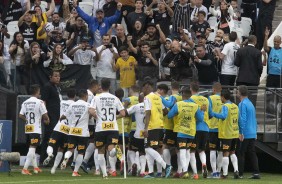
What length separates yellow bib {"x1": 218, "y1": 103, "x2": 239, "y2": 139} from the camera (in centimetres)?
3062

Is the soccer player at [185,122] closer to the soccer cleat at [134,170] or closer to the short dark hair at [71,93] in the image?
the soccer cleat at [134,170]

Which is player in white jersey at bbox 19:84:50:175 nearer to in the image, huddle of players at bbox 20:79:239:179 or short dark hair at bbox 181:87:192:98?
huddle of players at bbox 20:79:239:179

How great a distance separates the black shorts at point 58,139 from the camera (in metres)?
31.4

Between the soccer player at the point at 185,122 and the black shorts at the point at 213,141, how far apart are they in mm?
915

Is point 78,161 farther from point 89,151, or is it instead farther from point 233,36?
point 233,36

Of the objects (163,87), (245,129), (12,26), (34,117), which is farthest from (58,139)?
(12,26)

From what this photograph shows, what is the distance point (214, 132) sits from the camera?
31.2 meters

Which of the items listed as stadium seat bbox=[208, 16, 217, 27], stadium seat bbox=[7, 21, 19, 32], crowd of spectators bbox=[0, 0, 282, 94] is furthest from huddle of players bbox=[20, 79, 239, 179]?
stadium seat bbox=[208, 16, 217, 27]

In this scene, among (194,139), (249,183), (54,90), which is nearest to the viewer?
(249,183)

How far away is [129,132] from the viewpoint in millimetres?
31516

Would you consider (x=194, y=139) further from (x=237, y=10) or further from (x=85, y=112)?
(x=237, y=10)

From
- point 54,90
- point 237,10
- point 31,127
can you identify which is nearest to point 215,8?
point 237,10

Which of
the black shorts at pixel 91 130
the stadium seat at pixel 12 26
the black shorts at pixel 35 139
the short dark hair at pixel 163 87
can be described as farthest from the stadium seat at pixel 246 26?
the black shorts at pixel 35 139

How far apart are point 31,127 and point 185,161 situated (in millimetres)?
3971
